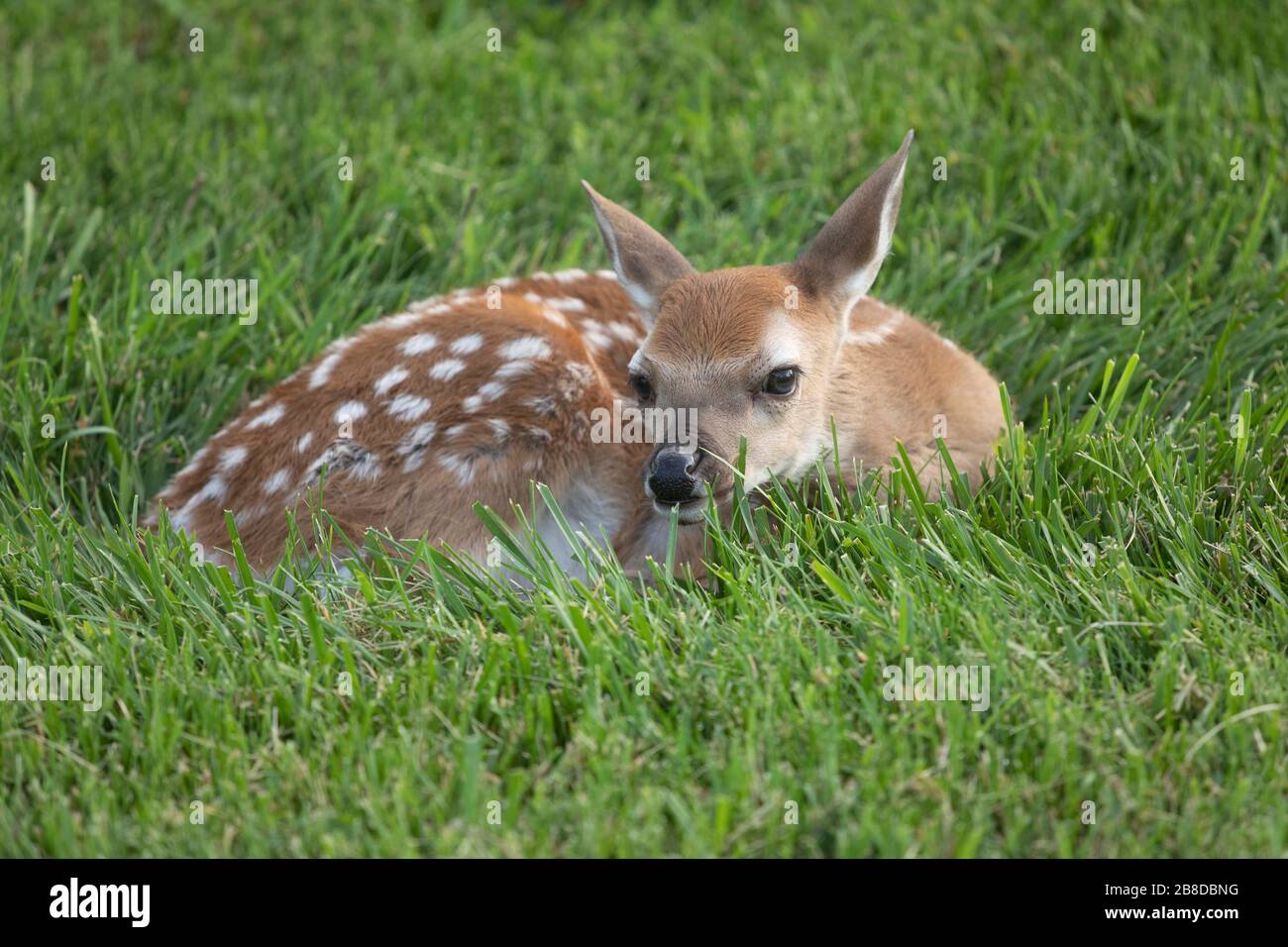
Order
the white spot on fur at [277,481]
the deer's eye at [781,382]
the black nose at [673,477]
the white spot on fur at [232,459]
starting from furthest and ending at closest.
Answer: the white spot on fur at [232,459]
the white spot on fur at [277,481]
the deer's eye at [781,382]
the black nose at [673,477]

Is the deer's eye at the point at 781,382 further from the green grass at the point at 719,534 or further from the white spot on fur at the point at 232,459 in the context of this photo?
the white spot on fur at the point at 232,459

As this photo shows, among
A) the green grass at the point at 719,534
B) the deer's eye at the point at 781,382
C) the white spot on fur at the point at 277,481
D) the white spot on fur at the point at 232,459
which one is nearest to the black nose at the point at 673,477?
the green grass at the point at 719,534

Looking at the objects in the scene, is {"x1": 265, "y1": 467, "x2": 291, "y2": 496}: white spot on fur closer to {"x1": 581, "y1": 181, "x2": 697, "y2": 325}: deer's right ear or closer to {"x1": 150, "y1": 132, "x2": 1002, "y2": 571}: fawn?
{"x1": 150, "y1": 132, "x2": 1002, "y2": 571}: fawn

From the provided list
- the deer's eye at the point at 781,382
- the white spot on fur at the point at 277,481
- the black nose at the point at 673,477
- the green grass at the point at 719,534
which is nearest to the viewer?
the green grass at the point at 719,534

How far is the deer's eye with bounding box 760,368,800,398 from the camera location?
12.7 feet

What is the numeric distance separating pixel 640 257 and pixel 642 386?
1.45 ft

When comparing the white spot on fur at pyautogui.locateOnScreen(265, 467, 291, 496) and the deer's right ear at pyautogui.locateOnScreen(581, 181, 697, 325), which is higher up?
the deer's right ear at pyautogui.locateOnScreen(581, 181, 697, 325)

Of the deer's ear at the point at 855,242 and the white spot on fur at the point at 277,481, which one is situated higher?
the deer's ear at the point at 855,242

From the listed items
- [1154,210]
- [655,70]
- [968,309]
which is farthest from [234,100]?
[1154,210]

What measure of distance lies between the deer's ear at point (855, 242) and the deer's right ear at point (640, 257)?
1.18 ft

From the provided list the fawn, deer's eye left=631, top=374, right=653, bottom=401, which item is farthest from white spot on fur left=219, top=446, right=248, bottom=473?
deer's eye left=631, top=374, right=653, bottom=401

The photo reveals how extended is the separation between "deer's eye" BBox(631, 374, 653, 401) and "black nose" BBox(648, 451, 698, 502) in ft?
1.01

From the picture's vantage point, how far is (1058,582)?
3412mm

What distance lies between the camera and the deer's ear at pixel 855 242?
3920mm
